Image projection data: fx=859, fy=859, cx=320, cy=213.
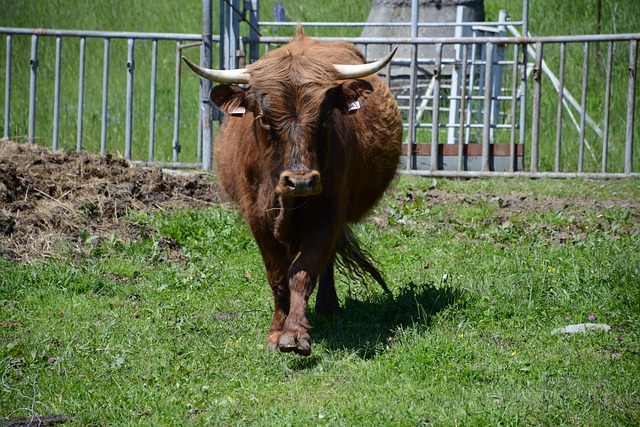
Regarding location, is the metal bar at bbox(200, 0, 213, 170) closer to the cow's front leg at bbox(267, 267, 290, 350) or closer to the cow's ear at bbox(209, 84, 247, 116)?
the cow's ear at bbox(209, 84, 247, 116)

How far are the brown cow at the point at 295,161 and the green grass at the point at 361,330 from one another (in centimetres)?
45

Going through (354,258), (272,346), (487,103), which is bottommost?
(272,346)

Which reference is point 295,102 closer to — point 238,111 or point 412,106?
point 238,111

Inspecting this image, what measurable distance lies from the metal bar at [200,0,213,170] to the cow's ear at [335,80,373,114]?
5669 millimetres

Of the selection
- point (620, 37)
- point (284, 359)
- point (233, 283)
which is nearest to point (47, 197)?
point (233, 283)

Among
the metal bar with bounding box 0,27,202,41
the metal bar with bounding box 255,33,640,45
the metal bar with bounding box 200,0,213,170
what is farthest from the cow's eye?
the metal bar with bounding box 0,27,202,41

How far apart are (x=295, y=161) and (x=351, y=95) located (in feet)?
2.90

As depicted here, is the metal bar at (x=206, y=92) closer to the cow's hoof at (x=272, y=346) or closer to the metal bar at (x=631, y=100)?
the metal bar at (x=631, y=100)

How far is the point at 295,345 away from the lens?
5.52 m

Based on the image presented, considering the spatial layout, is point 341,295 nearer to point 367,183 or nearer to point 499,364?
point 367,183

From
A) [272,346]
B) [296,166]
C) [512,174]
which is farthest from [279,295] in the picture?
[512,174]

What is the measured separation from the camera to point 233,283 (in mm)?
7695

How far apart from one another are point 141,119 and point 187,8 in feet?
26.6

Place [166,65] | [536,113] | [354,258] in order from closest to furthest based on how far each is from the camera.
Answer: [354,258], [536,113], [166,65]
